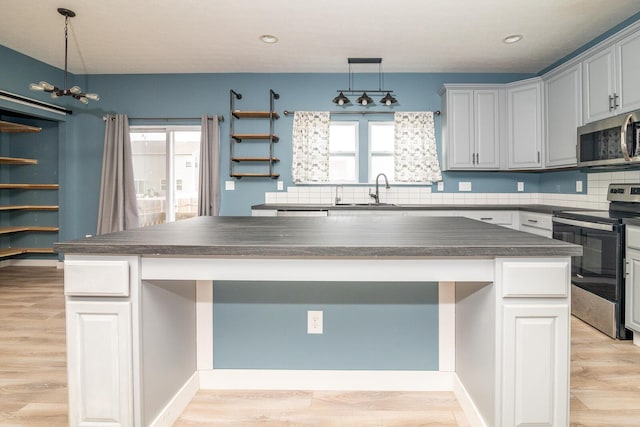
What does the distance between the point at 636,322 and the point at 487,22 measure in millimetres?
2703

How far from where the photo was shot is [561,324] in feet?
4.61

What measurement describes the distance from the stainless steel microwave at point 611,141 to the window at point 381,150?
80.9 inches

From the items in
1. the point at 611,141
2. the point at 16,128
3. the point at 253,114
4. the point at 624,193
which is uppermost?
the point at 253,114

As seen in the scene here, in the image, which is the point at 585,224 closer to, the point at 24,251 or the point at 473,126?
the point at 473,126

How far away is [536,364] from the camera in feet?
4.65

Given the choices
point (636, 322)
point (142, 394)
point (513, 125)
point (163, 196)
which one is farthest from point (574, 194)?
point (163, 196)

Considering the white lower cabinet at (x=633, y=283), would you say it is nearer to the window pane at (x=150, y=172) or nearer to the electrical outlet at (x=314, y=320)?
the electrical outlet at (x=314, y=320)

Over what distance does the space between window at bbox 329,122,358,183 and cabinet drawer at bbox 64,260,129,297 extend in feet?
12.5

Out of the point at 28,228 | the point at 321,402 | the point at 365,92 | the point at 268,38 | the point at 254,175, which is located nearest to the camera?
the point at 321,402

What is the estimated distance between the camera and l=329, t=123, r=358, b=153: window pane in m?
5.09

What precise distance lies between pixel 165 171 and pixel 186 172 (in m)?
0.28

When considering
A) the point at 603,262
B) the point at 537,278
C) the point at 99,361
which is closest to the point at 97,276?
the point at 99,361

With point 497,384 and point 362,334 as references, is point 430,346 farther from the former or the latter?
point 497,384

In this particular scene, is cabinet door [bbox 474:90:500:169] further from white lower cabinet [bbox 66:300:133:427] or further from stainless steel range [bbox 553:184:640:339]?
white lower cabinet [bbox 66:300:133:427]
